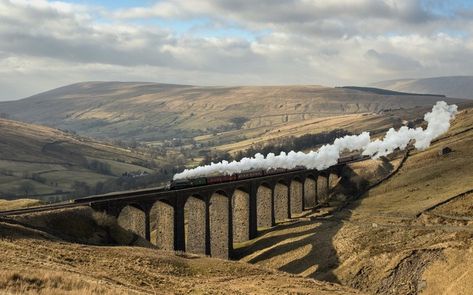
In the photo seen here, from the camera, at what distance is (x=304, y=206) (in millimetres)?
112000

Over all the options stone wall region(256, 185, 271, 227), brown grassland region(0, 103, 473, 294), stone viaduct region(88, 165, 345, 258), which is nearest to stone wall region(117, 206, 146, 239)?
stone viaduct region(88, 165, 345, 258)

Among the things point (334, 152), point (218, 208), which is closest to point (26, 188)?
point (334, 152)

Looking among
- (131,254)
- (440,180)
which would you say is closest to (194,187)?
(131,254)

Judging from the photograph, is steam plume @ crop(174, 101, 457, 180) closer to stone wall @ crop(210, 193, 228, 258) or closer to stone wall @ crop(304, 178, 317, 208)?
stone wall @ crop(304, 178, 317, 208)

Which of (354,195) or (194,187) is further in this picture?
(354,195)

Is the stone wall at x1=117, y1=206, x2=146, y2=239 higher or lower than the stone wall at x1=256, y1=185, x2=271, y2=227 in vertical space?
higher

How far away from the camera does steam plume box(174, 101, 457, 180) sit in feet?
347

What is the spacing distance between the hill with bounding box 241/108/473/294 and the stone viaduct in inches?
206

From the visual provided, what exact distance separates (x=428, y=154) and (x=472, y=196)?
37.1 metres

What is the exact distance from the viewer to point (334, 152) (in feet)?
410

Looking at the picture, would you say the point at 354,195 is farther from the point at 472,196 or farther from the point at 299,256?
the point at 299,256

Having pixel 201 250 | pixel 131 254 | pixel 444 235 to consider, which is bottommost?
pixel 201 250

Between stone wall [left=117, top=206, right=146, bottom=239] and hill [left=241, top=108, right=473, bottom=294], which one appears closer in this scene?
hill [left=241, top=108, right=473, bottom=294]

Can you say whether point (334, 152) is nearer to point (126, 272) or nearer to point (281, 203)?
point (281, 203)
